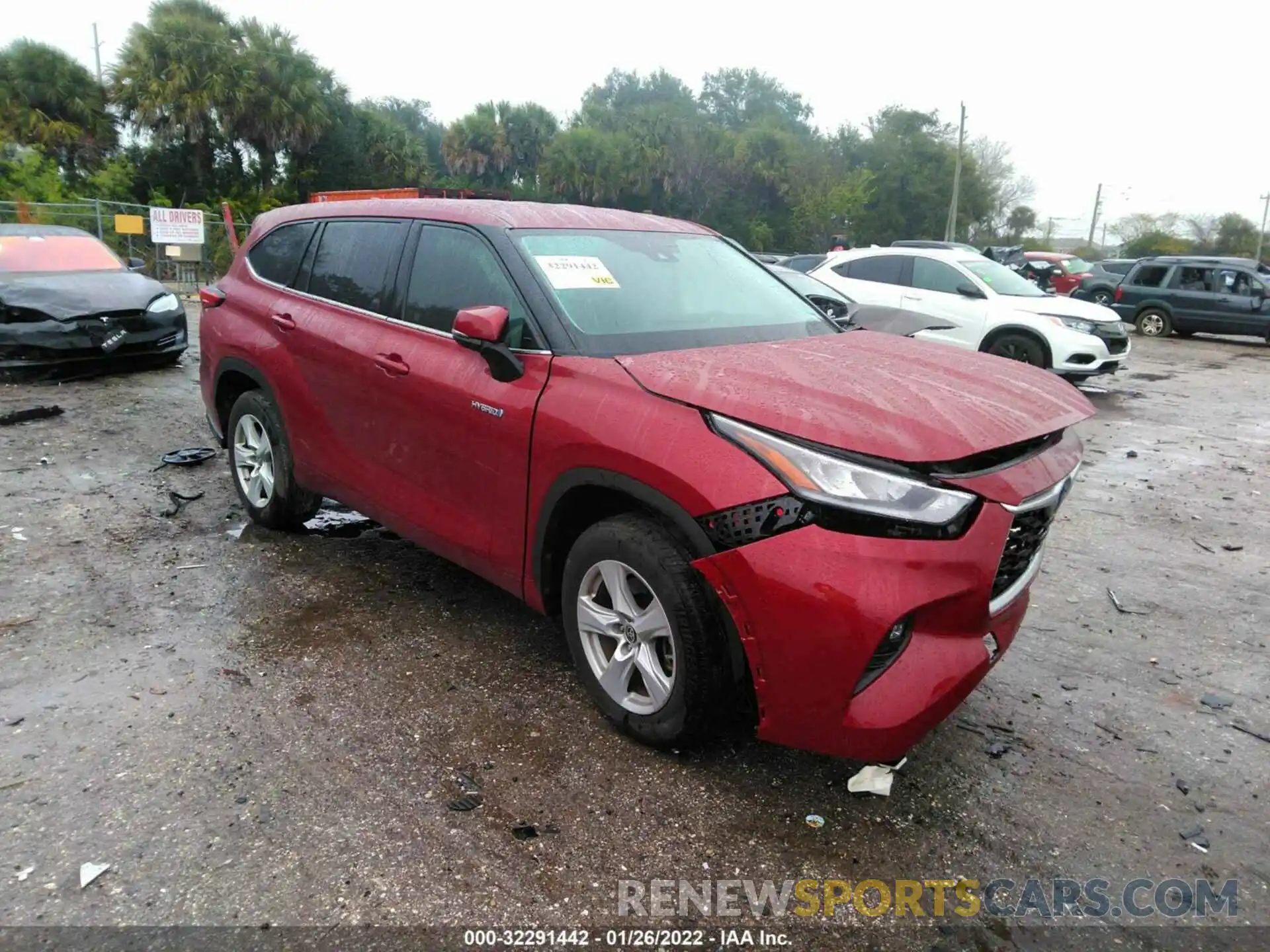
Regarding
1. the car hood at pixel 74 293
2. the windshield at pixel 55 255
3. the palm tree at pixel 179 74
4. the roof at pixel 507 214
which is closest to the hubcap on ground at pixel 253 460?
the roof at pixel 507 214

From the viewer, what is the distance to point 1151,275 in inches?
731

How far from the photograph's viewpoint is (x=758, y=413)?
2549 mm

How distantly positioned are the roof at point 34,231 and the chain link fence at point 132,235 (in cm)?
1030

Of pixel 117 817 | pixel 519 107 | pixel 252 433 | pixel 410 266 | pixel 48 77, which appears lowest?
pixel 117 817

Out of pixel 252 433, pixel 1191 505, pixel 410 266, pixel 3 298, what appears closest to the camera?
pixel 410 266

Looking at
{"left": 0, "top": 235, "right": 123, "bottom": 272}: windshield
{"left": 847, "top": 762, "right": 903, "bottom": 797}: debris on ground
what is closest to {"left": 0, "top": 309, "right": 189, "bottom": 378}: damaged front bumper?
{"left": 0, "top": 235, "right": 123, "bottom": 272}: windshield

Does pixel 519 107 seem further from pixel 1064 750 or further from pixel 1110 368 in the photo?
pixel 1064 750

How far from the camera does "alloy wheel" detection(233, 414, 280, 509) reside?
187 inches

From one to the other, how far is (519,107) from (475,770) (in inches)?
2205

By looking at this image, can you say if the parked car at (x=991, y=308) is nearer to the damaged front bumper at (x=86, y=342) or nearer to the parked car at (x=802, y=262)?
the parked car at (x=802, y=262)

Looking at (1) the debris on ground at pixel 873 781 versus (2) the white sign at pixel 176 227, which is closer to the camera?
(1) the debris on ground at pixel 873 781

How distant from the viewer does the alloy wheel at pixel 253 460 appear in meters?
4.75

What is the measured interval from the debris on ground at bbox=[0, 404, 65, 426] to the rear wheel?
32.9 feet

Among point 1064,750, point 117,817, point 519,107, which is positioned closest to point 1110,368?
point 1064,750
